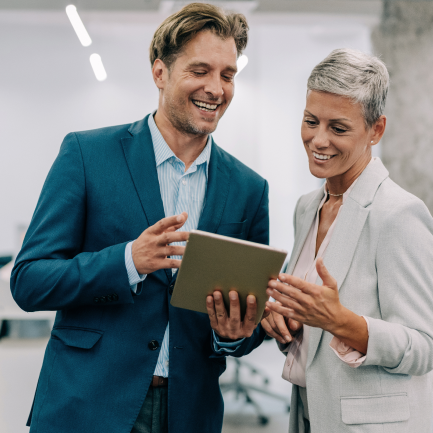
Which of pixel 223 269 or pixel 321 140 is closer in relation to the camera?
pixel 223 269

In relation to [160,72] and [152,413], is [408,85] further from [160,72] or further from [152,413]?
[152,413]

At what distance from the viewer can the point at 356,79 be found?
134 centimetres

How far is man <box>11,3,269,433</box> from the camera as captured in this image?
52.3 inches

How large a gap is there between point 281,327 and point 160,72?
1.00 meters

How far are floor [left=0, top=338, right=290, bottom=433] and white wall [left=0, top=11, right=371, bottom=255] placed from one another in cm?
72

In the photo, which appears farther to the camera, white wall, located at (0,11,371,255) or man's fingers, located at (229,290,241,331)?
white wall, located at (0,11,371,255)

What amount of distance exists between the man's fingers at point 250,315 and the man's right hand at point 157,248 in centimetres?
22

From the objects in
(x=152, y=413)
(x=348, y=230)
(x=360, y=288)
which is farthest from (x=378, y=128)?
(x=152, y=413)

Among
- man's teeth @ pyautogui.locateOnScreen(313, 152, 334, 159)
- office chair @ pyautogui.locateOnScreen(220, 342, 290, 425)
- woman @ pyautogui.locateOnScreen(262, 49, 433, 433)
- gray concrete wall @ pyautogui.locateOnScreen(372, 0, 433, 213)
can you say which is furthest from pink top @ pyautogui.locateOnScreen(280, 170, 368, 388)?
gray concrete wall @ pyautogui.locateOnScreen(372, 0, 433, 213)

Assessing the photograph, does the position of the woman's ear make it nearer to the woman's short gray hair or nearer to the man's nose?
the woman's short gray hair

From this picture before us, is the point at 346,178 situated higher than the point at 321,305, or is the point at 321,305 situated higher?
the point at 346,178

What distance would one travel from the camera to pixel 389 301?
1240 millimetres

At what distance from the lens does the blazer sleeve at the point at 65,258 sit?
1.31 meters

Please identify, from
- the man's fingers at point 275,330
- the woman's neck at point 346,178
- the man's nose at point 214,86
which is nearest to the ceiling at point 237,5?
the man's nose at point 214,86
